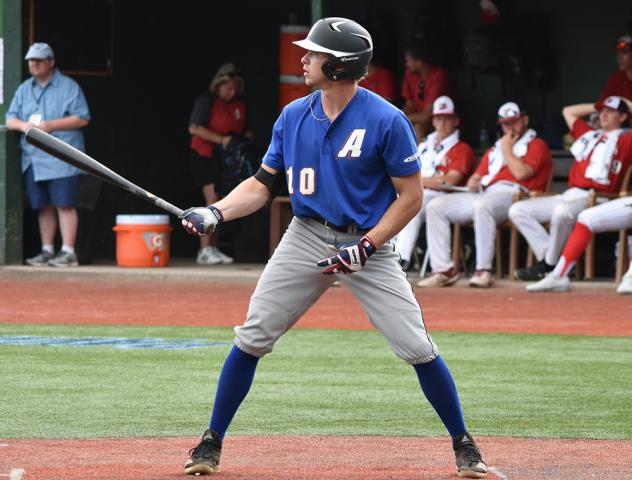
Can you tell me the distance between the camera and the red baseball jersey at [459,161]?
48.3ft

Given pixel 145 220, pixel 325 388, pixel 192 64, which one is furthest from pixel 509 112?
pixel 325 388

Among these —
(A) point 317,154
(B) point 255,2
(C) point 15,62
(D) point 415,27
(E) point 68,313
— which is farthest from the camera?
(B) point 255,2

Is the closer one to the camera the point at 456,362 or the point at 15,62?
the point at 456,362

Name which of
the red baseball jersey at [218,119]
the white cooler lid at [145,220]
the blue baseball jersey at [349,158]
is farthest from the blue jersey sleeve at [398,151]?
the red baseball jersey at [218,119]

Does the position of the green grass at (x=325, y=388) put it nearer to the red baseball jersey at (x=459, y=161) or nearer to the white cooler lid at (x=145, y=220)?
the red baseball jersey at (x=459, y=161)

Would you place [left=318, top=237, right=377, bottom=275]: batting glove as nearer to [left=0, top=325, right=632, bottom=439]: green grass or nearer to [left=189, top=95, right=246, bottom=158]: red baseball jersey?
[left=0, top=325, right=632, bottom=439]: green grass

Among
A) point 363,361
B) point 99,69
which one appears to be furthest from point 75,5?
point 363,361

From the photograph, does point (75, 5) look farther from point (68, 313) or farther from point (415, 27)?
point (68, 313)

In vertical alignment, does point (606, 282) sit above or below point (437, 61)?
below

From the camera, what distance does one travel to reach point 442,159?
1485cm

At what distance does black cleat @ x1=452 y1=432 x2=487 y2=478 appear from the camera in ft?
19.0

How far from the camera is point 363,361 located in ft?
31.4

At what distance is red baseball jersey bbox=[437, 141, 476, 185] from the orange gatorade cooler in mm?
2978

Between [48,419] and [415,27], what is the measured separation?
10.4m
